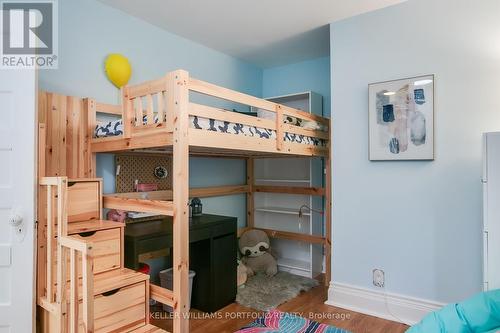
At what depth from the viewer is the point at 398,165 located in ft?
8.19

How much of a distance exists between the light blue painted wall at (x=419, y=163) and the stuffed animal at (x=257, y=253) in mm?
950

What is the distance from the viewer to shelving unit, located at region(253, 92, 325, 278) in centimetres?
361

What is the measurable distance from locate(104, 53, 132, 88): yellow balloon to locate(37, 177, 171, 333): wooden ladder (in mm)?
936

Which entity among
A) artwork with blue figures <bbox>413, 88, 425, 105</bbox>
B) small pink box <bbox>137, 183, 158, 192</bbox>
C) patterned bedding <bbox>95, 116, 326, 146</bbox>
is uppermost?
artwork with blue figures <bbox>413, 88, 425, 105</bbox>

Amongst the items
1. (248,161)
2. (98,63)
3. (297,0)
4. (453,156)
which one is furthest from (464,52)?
(98,63)

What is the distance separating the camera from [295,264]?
3705 mm

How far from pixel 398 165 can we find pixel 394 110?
429mm

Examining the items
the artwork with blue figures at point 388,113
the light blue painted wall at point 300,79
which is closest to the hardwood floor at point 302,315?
the artwork with blue figures at point 388,113

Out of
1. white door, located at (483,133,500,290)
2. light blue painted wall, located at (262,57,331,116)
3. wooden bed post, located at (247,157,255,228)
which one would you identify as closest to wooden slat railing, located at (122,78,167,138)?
white door, located at (483,133,500,290)

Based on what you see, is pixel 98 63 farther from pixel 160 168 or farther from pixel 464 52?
pixel 464 52

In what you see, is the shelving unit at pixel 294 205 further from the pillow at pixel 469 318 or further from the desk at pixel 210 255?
the pillow at pixel 469 318

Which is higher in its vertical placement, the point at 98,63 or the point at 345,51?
the point at 345,51

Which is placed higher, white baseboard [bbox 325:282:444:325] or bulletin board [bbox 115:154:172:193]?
bulletin board [bbox 115:154:172:193]

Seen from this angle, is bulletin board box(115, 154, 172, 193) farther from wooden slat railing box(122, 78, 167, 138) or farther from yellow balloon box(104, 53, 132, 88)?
wooden slat railing box(122, 78, 167, 138)
